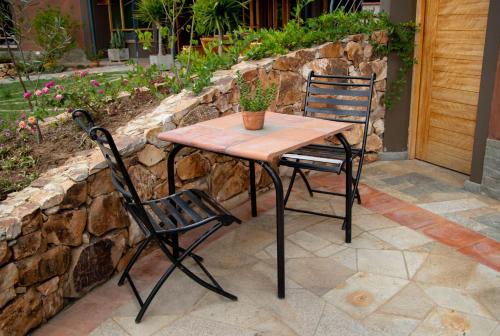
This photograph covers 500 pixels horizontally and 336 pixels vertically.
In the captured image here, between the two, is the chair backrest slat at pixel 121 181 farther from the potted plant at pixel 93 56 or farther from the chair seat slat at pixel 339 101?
the potted plant at pixel 93 56

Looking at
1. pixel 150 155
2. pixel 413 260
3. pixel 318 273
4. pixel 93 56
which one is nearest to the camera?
pixel 318 273

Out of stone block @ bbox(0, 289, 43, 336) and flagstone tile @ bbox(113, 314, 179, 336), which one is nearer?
stone block @ bbox(0, 289, 43, 336)

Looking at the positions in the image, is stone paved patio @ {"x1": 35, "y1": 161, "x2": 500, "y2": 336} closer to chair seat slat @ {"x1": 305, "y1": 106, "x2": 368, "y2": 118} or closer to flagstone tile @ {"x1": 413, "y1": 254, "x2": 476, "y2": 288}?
flagstone tile @ {"x1": 413, "y1": 254, "x2": 476, "y2": 288}

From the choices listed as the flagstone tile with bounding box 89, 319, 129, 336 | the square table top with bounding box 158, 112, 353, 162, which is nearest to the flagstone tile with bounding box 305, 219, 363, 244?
the square table top with bounding box 158, 112, 353, 162

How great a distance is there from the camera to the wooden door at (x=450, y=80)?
3.77m

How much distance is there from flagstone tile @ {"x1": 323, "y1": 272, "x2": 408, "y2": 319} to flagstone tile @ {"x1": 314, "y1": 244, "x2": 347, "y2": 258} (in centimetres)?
27

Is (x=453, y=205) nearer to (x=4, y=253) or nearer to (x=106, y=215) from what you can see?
(x=106, y=215)

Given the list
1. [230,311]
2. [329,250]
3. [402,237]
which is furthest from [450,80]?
[230,311]

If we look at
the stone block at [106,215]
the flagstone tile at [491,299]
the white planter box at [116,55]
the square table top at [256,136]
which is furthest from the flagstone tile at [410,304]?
the white planter box at [116,55]

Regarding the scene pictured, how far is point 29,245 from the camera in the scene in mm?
2098

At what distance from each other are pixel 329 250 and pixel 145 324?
3.84 feet

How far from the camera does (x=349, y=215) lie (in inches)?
112

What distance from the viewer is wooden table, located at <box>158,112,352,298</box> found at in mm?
2174

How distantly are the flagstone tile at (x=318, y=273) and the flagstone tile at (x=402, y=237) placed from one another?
Result: 44 cm
